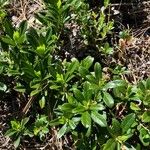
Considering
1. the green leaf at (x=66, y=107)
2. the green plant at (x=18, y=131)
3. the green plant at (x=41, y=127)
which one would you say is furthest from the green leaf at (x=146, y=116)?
the green plant at (x=18, y=131)

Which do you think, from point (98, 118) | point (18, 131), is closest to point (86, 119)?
point (98, 118)

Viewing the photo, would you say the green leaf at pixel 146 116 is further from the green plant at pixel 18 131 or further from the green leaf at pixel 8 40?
the green leaf at pixel 8 40

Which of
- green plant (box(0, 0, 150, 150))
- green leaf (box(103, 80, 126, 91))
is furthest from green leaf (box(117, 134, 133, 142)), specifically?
green leaf (box(103, 80, 126, 91))

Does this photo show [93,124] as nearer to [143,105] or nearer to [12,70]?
[143,105]

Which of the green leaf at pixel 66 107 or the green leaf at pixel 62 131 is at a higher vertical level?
the green leaf at pixel 66 107

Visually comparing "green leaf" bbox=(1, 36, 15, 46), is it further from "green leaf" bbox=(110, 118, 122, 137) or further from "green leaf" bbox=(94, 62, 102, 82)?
"green leaf" bbox=(110, 118, 122, 137)

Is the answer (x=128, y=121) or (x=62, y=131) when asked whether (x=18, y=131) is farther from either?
(x=128, y=121)
